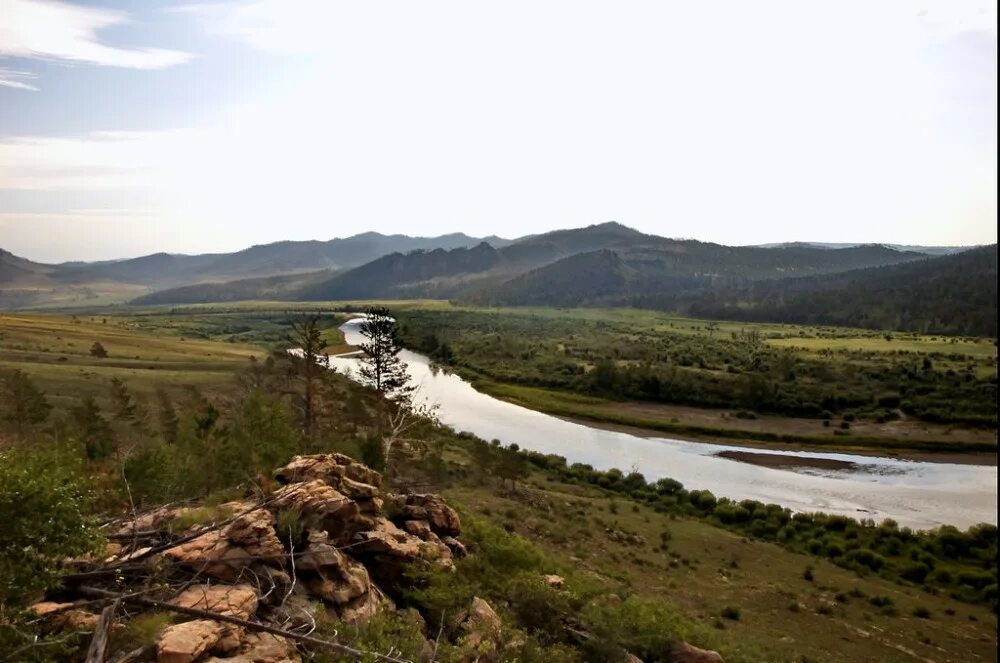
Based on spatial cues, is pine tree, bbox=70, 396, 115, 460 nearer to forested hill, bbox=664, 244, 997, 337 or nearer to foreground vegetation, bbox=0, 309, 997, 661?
foreground vegetation, bbox=0, 309, 997, 661

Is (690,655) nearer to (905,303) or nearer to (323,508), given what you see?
(323,508)

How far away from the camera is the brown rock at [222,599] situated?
872 centimetres

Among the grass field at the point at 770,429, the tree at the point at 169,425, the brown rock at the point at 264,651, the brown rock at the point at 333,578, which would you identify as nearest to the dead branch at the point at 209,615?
the brown rock at the point at 264,651

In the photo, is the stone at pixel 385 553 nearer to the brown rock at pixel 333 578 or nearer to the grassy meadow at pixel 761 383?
the brown rock at pixel 333 578

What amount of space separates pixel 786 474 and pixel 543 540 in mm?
29260

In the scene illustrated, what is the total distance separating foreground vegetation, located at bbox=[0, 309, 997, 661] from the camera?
32.7 feet

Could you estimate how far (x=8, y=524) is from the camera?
7387mm

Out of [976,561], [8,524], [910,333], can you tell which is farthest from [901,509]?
[910,333]

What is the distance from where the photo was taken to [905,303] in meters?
143

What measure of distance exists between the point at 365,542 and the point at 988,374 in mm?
89110

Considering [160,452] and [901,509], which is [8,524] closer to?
[160,452]

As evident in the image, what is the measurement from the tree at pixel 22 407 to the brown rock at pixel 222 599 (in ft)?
89.8

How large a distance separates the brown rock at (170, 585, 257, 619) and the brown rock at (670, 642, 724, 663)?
9.81 metres

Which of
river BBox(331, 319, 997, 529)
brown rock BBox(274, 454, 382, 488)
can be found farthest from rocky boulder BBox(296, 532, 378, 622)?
river BBox(331, 319, 997, 529)
